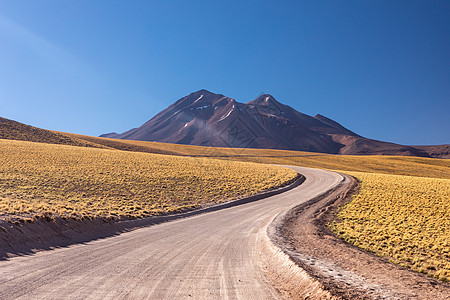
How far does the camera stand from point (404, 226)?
16266 mm

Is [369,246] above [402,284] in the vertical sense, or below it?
below

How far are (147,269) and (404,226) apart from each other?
15585 millimetres

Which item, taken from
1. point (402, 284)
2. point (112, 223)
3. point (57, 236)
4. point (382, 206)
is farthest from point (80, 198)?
point (382, 206)

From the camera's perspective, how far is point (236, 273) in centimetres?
778

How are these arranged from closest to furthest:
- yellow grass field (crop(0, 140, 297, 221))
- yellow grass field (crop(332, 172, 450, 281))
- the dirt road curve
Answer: the dirt road curve → yellow grass field (crop(332, 172, 450, 281)) → yellow grass field (crop(0, 140, 297, 221))

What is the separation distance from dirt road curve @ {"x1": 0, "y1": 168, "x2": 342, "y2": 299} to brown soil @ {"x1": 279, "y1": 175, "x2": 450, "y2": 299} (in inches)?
53.2

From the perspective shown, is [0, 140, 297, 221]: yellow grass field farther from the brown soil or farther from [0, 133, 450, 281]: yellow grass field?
the brown soil

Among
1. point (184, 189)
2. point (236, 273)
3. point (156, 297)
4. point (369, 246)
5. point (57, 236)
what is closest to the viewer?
point (156, 297)

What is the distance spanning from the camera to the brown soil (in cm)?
603

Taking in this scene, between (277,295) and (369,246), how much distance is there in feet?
25.4

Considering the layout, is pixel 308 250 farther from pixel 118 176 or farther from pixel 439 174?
pixel 439 174

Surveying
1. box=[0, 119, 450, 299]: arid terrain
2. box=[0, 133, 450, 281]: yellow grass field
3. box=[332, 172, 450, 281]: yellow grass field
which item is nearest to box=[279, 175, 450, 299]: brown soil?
box=[0, 119, 450, 299]: arid terrain

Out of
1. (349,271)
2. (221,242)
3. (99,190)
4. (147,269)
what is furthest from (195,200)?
(349,271)

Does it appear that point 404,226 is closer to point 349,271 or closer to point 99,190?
point 349,271
